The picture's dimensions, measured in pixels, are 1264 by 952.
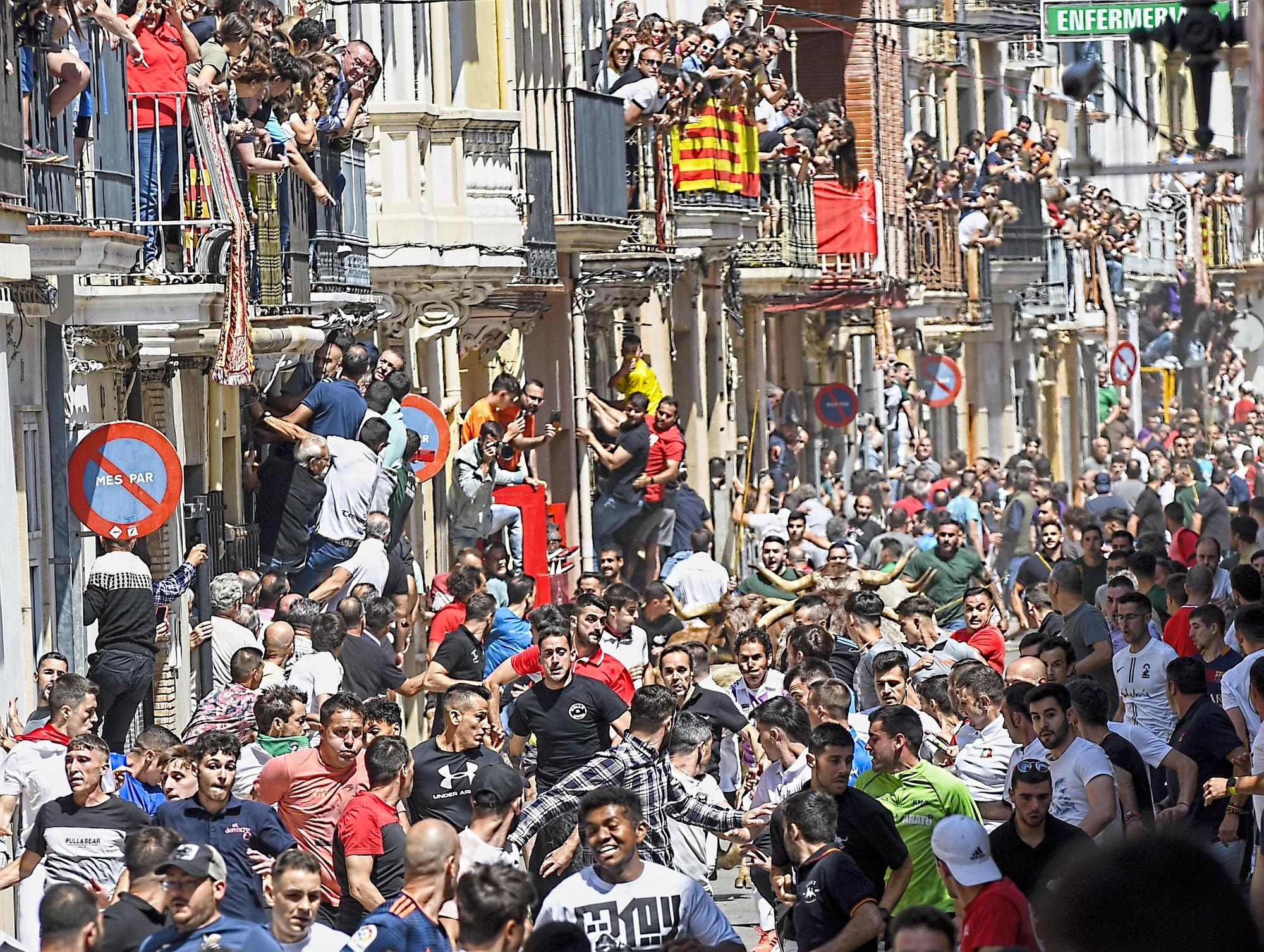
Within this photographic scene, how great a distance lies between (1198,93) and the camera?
1010 cm

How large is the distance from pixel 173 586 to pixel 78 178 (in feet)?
7.69

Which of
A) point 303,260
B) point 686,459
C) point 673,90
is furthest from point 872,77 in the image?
point 303,260

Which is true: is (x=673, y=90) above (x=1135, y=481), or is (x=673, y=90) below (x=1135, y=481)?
above

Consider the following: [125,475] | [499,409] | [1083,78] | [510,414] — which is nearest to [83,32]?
[125,475]

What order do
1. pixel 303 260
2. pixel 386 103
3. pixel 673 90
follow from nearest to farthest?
pixel 303 260 → pixel 386 103 → pixel 673 90

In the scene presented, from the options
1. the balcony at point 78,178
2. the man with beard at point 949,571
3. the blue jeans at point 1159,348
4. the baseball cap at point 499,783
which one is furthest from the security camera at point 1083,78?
the blue jeans at point 1159,348

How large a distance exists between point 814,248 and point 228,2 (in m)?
20.8

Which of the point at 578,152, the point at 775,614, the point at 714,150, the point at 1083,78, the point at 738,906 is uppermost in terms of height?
the point at 714,150

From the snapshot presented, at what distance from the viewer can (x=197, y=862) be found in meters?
8.25

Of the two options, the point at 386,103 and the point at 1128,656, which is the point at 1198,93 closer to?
the point at 1128,656

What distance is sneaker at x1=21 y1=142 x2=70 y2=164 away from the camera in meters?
14.1

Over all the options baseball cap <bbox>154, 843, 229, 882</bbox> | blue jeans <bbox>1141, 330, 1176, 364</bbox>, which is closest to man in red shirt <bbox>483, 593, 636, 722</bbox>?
baseball cap <bbox>154, 843, 229, 882</bbox>

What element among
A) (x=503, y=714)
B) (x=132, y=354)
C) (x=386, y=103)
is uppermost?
(x=386, y=103)

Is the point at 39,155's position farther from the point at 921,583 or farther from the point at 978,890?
the point at 921,583
